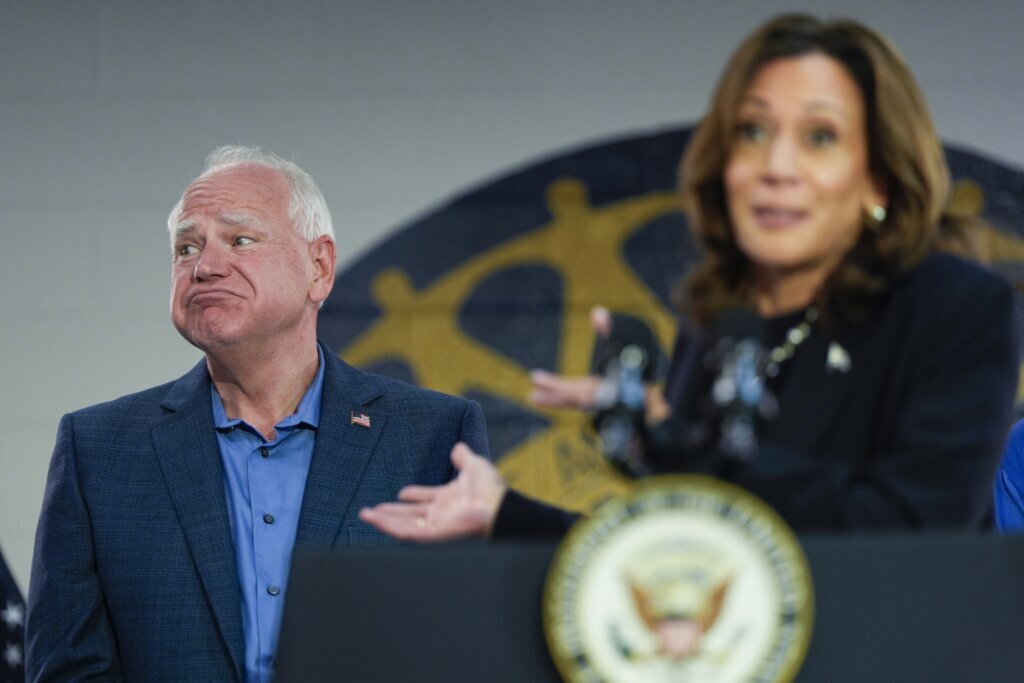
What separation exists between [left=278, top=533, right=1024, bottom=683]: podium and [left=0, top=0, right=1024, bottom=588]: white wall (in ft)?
5.86

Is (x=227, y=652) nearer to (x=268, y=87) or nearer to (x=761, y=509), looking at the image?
(x=761, y=509)

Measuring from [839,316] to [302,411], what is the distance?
81 centimetres

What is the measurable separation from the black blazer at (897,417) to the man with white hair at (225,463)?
603 millimetres

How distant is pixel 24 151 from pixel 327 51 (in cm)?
60

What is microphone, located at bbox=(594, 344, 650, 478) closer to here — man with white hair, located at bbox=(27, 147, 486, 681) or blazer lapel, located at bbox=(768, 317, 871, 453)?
blazer lapel, located at bbox=(768, 317, 871, 453)

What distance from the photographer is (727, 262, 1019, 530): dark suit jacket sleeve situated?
988 mm

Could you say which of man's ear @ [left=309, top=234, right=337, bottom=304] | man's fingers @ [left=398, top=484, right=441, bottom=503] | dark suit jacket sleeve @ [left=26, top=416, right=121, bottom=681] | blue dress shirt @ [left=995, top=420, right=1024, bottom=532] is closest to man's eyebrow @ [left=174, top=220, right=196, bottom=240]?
man's ear @ [left=309, top=234, right=337, bottom=304]

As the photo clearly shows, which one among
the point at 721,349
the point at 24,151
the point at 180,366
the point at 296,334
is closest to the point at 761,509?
the point at 721,349

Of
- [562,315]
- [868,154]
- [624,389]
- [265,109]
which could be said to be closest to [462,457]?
[624,389]

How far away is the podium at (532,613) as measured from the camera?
958 millimetres

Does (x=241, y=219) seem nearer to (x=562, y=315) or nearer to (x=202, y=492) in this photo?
(x=202, y=492)

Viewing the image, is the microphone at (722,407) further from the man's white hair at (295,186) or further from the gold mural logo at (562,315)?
the gold mural logo at (562,315)

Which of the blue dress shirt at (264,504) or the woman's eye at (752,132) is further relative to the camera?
the blue dress shirt at (264,504)

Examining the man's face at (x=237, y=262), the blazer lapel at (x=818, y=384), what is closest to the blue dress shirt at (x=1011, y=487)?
the man's face at (x=237, y=262)
